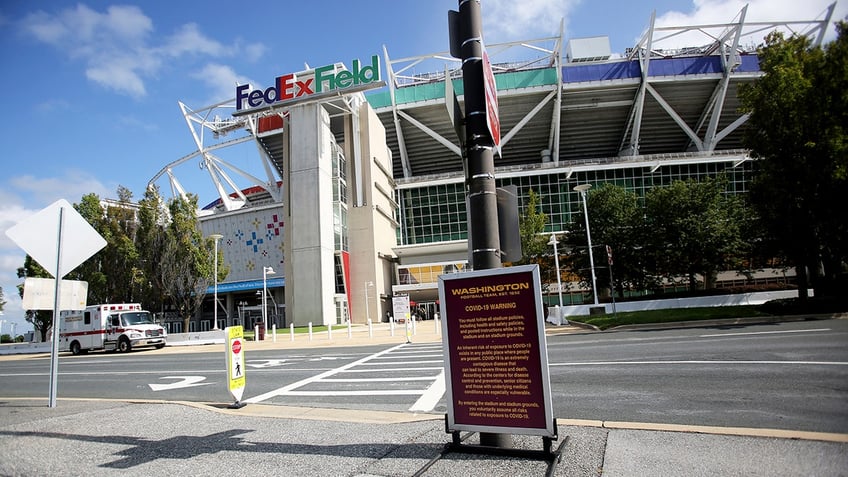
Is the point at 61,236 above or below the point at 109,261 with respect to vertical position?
below

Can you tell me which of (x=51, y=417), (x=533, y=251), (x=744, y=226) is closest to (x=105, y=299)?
(x=533, y=251)

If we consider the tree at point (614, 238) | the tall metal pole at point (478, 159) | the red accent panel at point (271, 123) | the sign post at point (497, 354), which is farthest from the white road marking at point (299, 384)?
the red accent panel at point (271, 123)

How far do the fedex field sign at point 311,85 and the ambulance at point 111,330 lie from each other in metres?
25.8

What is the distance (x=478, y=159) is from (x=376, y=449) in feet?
10.9

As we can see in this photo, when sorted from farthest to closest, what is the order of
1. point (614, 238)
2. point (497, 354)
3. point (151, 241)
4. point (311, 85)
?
point (311, 85), point (614, 238), point (151, 241), point (497, 354)

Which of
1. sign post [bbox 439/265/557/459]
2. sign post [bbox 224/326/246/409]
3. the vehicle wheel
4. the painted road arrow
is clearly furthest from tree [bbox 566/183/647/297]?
sign post [bbox 439/265/557/459]

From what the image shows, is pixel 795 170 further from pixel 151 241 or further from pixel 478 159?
pixel 151 241

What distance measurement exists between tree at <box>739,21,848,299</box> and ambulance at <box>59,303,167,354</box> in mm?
30661

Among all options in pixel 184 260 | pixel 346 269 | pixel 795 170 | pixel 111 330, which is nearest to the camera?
pixel 795 170

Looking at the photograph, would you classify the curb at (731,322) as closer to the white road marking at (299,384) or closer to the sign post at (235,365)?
the white road marking at (299,384)

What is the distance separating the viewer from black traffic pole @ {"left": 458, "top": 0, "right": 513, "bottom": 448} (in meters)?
4.84

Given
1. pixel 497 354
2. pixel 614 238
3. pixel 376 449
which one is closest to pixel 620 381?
pixel 497 354

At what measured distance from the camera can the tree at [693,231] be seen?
3656 cm

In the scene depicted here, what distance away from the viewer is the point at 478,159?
507 cm
